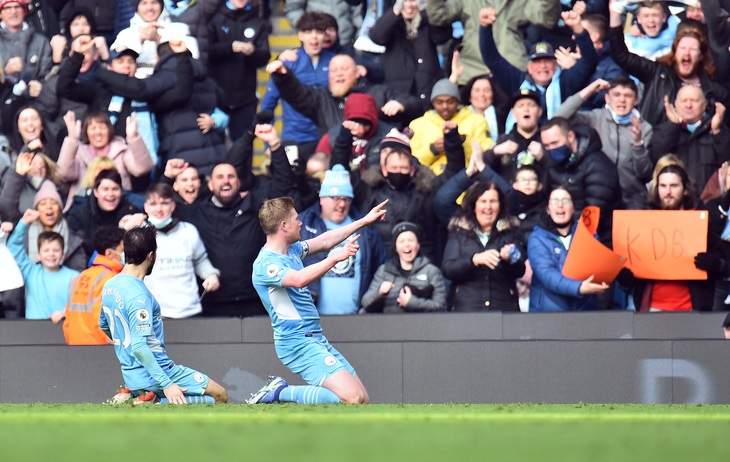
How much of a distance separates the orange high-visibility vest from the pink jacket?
1.40 metres

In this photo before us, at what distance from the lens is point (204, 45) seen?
43.9ft

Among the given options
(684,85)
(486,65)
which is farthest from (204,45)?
(684,85)

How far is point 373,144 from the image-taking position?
41.9 feet

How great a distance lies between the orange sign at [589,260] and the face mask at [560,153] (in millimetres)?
647

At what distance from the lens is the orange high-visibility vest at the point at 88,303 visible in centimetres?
1132

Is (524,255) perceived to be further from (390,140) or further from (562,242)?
(390,140)

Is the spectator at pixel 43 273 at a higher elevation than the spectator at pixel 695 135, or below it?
below

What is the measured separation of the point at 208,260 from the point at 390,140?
80.7 inches

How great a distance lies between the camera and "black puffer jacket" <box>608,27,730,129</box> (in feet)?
41.7

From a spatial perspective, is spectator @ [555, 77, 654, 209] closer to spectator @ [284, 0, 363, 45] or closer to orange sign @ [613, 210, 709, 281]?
orange sign @ [613, 210, 709, 281]

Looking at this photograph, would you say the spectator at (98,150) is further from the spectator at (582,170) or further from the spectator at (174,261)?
the spectator at (582,170)

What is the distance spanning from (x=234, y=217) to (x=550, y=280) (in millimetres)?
2996

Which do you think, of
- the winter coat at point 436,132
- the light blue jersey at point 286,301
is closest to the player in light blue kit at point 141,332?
the light blue jersey at point 286,301

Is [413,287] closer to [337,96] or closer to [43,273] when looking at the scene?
[337,96]
